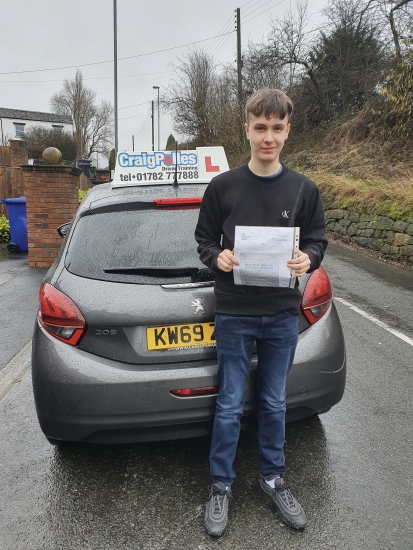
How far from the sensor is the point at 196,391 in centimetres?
238

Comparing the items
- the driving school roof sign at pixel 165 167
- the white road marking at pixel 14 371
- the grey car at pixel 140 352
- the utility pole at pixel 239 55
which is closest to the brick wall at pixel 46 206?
the white road marking at pixel 14 371

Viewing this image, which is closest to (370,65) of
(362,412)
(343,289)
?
(343,289)

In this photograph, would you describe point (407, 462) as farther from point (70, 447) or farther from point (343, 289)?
point (343, 289)

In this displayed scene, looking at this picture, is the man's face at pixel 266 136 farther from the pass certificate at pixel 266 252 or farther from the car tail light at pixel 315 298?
the car tail light at pixel 315 298

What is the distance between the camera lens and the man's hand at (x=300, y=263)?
207cm

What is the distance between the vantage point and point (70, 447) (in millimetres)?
2893

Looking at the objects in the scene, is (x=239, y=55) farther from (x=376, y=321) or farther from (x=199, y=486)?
(x=199, y=486)

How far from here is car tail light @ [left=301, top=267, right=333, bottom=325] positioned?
103 inches

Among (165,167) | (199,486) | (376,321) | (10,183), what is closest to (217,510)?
(199,486)

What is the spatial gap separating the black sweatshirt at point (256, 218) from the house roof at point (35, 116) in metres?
67.5

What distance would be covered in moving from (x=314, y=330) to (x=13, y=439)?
2029 millimetres

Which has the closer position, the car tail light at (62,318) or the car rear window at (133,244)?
the car tail light at (62,318)

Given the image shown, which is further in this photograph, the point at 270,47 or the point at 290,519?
the point at 270,47

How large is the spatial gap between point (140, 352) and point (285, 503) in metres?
1.01
